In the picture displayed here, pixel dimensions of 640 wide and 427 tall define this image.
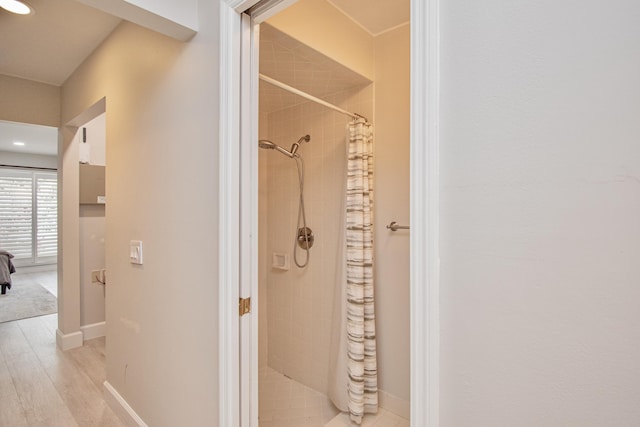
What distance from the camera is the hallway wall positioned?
0.50m

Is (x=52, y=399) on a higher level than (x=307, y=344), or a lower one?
lower

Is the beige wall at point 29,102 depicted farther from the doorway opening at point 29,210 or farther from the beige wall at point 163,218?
the doorway opening at point 29,210

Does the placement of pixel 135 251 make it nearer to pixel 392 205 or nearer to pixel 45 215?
pixel 392 205

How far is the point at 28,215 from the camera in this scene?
21.8 feet

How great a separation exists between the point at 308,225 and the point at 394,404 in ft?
4.37

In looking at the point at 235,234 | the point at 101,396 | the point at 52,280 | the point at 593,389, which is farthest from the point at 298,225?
the point at 52,280

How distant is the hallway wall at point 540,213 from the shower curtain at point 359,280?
1.33 m

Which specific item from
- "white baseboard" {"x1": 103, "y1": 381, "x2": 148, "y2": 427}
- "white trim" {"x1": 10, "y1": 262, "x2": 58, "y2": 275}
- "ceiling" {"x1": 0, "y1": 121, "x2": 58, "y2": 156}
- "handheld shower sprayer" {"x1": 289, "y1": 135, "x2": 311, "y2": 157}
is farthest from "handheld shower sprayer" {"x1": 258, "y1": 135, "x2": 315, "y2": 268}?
"white trim" {"x1": 10, "y1": 262, "x2": 58, "y2": 275}

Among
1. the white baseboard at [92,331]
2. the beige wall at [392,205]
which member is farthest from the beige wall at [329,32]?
the white baseboard at [92,331]

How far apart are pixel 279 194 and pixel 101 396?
6.38 ft

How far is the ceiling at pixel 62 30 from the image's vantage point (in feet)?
5.97

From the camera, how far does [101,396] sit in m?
2.31

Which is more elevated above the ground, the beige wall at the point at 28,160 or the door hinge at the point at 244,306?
the beige wall at the point at 28,160

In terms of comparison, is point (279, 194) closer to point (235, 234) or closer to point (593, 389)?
point (235, 234)
